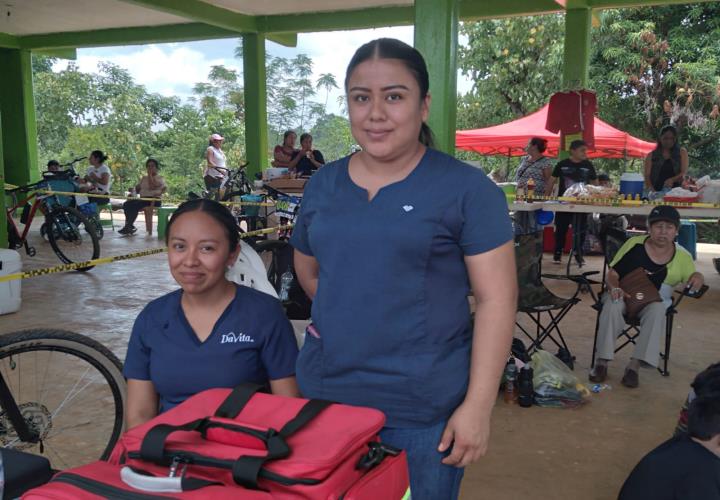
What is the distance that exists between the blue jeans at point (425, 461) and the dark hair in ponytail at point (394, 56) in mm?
682

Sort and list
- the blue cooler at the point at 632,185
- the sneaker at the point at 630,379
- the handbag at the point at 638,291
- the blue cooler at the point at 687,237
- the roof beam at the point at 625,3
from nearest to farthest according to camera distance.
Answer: the sneaker at the point at 630,379 → the handbag at the point at 638,291 → the blue cooler at the point at 632,185 → the blue cooler at the point at 687,237 → the roof beam at the point at 625,3

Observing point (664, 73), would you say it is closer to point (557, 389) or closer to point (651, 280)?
point (651, 280)

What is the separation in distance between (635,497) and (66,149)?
20522 mm

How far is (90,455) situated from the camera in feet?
9.93

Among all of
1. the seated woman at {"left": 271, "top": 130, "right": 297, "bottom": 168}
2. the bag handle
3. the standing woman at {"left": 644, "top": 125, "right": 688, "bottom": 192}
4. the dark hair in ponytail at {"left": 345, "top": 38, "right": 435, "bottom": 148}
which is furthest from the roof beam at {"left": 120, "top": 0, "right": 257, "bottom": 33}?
the bag handle

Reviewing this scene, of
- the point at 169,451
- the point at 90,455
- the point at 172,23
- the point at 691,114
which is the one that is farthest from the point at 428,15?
the point at 691,114

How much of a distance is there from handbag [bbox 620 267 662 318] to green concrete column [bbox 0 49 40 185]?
1297 cm

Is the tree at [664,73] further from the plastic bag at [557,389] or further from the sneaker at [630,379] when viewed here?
the plastic bag at [557,389]

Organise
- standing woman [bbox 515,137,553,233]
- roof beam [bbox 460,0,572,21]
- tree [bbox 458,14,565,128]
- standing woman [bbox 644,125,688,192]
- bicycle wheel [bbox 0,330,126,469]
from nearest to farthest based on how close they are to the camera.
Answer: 1. bicycle wheel [bbox 0,330,126,469]
2. standing woman [bbox 644,125,688,192]
3. standing woman [bbox 515,137,553,233]
4. roof beam [bbox 460,0,572,21]
5. tree [bbox 458,14,565,128]

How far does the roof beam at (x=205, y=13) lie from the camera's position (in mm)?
9438

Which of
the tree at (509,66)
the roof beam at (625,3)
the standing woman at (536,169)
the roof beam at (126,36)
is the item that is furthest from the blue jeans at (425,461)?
the tree at (509,66)

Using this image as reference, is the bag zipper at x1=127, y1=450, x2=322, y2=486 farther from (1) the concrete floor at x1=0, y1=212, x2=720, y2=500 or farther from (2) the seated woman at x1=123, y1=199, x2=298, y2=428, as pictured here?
(1) the concrete floor at x1=0, y1=212, x2=720, y2=500

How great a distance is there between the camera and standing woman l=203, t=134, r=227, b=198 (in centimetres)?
1149

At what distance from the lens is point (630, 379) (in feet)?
13.2
